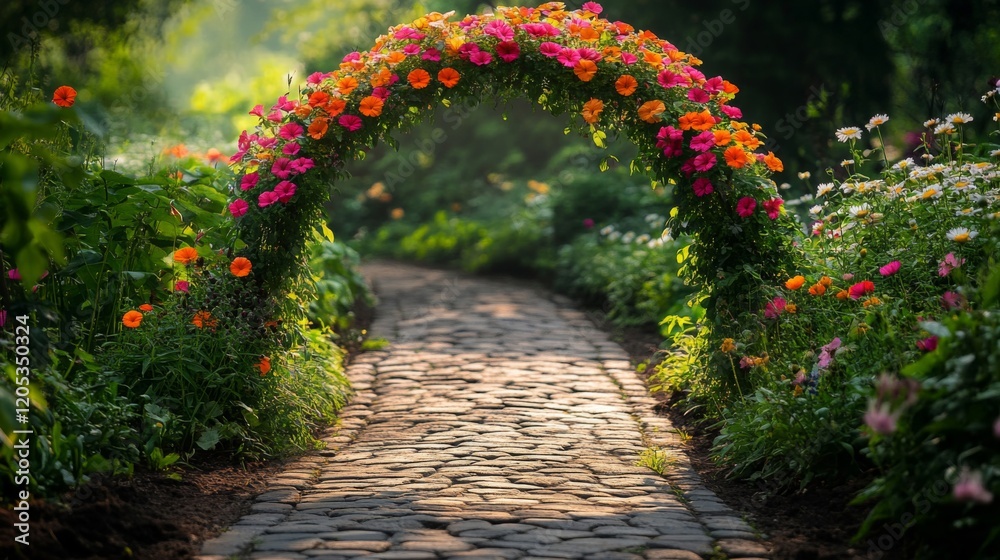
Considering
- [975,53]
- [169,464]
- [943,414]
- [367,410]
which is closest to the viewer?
[943,414]

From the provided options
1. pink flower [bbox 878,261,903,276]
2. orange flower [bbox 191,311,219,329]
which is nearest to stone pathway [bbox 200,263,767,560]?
orange flower [bbox 191,311,219,329]

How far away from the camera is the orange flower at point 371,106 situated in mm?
5223

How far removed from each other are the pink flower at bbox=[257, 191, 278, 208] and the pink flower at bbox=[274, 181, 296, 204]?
0.07 feet

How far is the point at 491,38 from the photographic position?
5.42 m

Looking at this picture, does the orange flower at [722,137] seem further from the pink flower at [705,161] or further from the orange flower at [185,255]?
the orange flower at [185,255]

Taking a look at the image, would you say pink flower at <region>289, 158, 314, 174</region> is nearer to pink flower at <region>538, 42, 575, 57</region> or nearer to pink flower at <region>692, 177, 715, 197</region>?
pink flower at <region>538, 42, 575, 57</region>

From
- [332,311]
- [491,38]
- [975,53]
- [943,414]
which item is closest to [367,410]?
[332,311]

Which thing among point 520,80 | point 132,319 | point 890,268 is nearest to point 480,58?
→ point 520,80

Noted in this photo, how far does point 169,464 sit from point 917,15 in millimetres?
10677

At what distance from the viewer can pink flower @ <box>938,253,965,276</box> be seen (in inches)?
167

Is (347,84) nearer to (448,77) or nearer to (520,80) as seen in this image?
(448,77)

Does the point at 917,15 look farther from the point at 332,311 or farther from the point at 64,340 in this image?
the point at 64,340

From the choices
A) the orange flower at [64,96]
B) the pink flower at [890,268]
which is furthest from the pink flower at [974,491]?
the orange flower at [64,96]

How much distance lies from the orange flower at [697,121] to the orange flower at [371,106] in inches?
62.4
